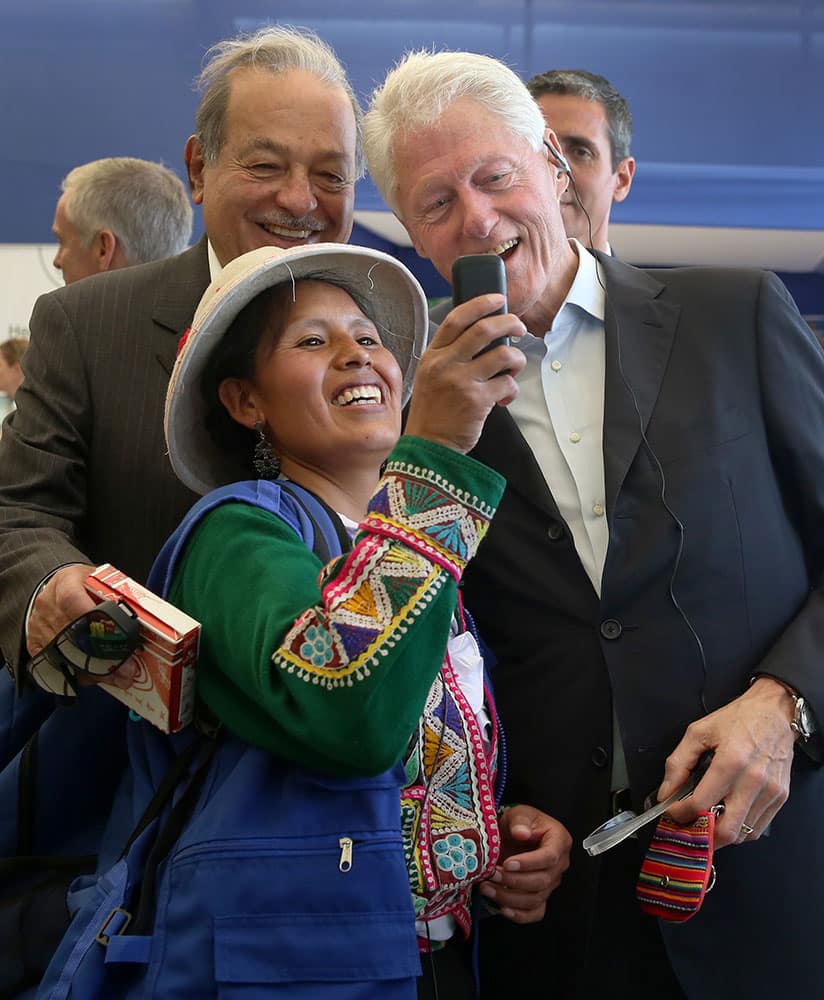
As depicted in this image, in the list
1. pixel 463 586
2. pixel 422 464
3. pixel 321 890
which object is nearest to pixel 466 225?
pixel 463 586

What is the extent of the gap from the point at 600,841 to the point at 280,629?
0.55 metres

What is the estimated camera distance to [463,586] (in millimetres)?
1853

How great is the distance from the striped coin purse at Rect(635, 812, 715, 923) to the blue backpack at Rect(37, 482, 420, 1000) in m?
0.44

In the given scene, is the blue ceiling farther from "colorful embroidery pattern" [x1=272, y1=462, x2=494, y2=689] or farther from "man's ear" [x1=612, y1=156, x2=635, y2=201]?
"colorful embroidery pattern" [x1=272, y1=462, x2=494, y2=689]

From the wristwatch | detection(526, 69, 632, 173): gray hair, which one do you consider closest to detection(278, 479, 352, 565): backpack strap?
the wristwatch

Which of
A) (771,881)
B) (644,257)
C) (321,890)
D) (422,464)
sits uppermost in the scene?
(422,464)

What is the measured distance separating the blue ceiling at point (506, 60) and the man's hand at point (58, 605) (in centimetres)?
353

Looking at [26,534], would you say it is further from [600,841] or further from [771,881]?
[771,881]

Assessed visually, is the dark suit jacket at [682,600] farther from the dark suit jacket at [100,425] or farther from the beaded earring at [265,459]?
the dark suit jacket at [100,425]

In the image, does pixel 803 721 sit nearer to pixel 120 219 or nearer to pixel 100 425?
pixel 100 425

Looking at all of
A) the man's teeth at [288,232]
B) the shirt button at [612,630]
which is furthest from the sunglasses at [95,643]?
the man's teeth at [288,232]

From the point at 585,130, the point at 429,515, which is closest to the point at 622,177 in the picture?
the point at 585,130

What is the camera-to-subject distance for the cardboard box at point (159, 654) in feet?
4.12

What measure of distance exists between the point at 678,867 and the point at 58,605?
0.87 meters
